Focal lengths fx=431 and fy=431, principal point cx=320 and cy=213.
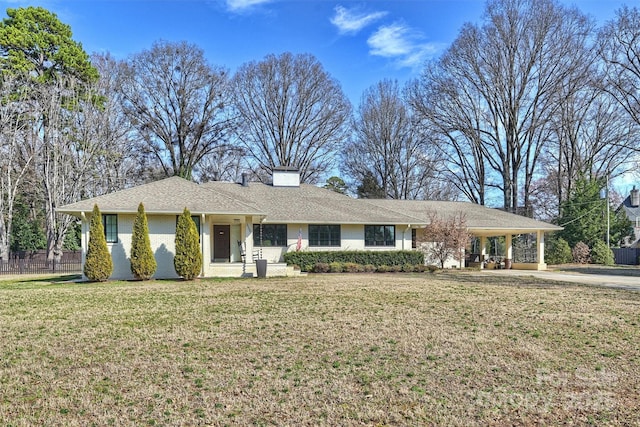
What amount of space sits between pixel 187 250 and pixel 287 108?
72.7ft

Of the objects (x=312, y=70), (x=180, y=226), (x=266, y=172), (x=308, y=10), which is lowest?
(x=180, y=226)

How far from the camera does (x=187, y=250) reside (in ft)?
55.6

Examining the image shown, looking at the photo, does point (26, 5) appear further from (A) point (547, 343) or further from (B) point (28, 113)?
(A) point (547, 343)

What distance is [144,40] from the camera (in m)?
33.7

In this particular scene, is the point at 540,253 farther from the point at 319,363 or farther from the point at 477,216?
the point at 319,363

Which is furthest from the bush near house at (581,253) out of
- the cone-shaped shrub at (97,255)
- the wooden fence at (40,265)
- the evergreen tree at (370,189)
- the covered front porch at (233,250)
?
the wooden fence at (40,265)

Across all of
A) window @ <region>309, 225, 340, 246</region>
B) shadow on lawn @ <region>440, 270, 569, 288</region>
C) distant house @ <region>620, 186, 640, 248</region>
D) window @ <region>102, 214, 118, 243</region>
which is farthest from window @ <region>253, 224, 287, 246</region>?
distant house @ <region>620, 186, 640, 248</region>

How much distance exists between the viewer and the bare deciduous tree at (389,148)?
38125 millimetres

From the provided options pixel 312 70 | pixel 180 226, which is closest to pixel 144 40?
pixel 312 70

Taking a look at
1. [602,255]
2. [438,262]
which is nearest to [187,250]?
[438,262]

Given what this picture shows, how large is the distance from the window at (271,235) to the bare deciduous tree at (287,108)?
15561 mm

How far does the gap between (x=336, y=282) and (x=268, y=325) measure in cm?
812

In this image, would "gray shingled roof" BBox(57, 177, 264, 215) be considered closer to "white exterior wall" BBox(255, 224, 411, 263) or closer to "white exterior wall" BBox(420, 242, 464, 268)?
"white exterior wall" BBox(255, 224, 411, 263)

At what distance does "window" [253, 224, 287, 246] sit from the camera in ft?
71.3
